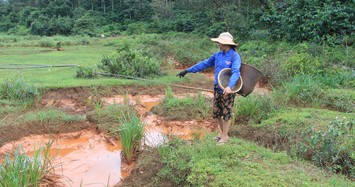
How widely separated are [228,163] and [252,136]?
1.68 m

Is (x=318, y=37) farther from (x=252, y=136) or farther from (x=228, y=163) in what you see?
(x=228, y=163)

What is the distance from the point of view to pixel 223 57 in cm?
457

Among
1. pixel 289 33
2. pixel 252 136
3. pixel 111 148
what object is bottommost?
pixel 111 148

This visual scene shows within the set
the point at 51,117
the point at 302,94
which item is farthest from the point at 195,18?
the point at 51,117

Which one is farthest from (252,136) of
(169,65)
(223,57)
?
(169,65)

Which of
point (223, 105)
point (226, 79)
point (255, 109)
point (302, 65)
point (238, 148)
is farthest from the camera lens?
point (302, 65)

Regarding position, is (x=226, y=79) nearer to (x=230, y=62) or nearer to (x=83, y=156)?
(x=230, y=62)

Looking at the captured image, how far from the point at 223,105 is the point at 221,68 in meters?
0.51

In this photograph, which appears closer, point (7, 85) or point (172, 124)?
point (172, 124)

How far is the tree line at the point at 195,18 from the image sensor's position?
444 inches

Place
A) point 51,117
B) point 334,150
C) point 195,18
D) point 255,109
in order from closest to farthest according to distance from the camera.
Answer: point 334,150
point 255,109
point 51,117
point 195,18

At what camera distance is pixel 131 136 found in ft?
Result: 16.3

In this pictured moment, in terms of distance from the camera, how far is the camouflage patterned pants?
15.2 ft

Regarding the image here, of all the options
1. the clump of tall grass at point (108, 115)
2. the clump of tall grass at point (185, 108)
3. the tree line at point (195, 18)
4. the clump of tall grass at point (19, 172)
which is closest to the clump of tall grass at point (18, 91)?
the clump of tall grass at point (108, 115)
